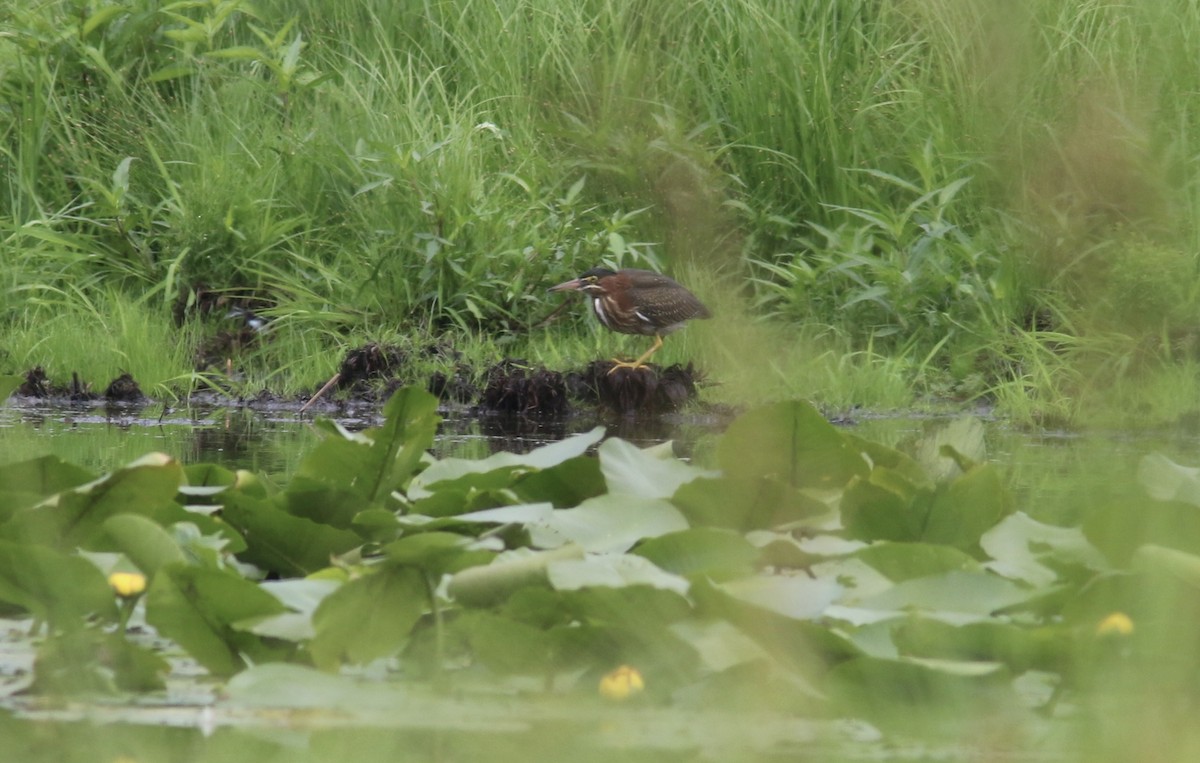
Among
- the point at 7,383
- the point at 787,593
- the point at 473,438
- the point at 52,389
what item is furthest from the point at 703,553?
the point at 52,389

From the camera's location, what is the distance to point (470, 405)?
5.31 metres

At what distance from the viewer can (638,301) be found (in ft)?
18.9

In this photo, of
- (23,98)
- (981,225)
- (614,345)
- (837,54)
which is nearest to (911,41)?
(837,54)

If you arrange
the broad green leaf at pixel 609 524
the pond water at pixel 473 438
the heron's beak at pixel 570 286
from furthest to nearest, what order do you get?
the heron's beak at pixel 570 286 → the pond water at pixel 473 438 → the broad green leaf at pixel 609 524

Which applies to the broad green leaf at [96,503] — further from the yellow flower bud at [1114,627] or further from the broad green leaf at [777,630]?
the yellow flower bud at [1114,627]

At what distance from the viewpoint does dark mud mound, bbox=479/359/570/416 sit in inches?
205

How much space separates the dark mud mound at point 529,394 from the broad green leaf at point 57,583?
3571 millimetres

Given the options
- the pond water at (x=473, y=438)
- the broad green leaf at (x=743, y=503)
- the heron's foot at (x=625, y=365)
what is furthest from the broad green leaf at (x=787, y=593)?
the heron's foot at (x=625, y=365)

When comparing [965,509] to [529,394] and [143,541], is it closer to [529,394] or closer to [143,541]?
[143,541]

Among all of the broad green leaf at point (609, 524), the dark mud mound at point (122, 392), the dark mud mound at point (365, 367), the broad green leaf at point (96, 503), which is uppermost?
the broad green leaf at point (96, 503)

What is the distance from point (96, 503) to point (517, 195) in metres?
5.06

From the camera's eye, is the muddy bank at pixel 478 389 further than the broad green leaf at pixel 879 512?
Yes

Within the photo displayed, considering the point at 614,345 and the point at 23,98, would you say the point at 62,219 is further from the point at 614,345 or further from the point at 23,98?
the point at 614,345

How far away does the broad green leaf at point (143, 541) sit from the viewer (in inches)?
63.4
